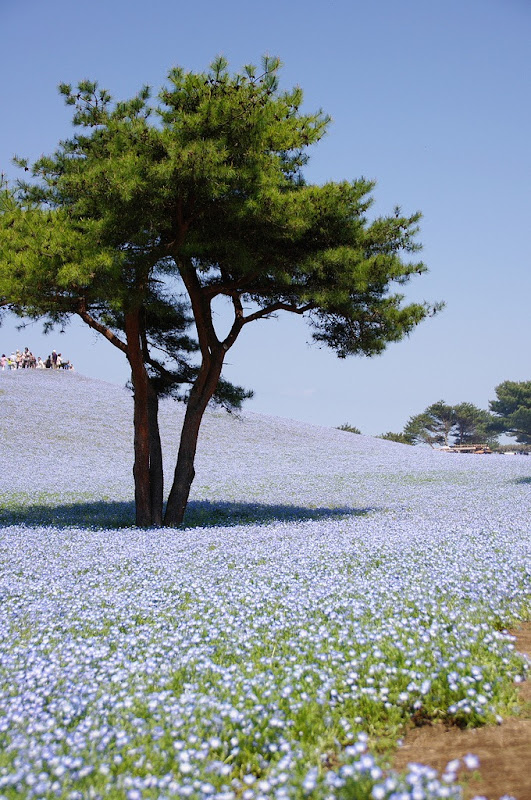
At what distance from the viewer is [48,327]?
52.3 ft

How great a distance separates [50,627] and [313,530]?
7264 millimetres

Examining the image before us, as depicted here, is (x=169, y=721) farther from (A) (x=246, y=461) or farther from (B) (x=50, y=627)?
(A) (x=246, y=461)

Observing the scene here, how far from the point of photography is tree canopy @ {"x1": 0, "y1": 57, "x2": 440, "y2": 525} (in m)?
12.7

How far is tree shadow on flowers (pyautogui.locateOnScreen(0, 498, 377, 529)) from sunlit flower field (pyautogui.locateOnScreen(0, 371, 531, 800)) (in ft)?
1.26

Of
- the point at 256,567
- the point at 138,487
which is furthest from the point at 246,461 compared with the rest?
the point at 256,567

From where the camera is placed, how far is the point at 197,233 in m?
13.7

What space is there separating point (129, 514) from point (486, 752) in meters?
14.5

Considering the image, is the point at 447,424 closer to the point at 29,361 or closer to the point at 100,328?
the point at 29,361

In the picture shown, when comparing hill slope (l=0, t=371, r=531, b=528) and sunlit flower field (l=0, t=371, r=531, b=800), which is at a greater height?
hill slope (l=0, t=371, r=531, b=528)

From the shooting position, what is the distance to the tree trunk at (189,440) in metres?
→ 15.5

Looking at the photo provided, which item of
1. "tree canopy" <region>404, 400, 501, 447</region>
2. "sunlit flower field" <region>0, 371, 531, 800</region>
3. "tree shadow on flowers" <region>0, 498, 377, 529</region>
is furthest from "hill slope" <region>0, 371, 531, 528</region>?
"tree canopy" <region>404, 400, 501, 447</region>

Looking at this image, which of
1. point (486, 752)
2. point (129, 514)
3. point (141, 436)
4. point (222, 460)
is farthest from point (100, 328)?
point (222, 460)

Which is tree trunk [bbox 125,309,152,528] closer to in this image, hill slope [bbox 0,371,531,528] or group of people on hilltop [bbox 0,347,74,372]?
hill slope [bbox 0,371,531,528]

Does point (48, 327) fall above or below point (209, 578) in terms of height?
above
